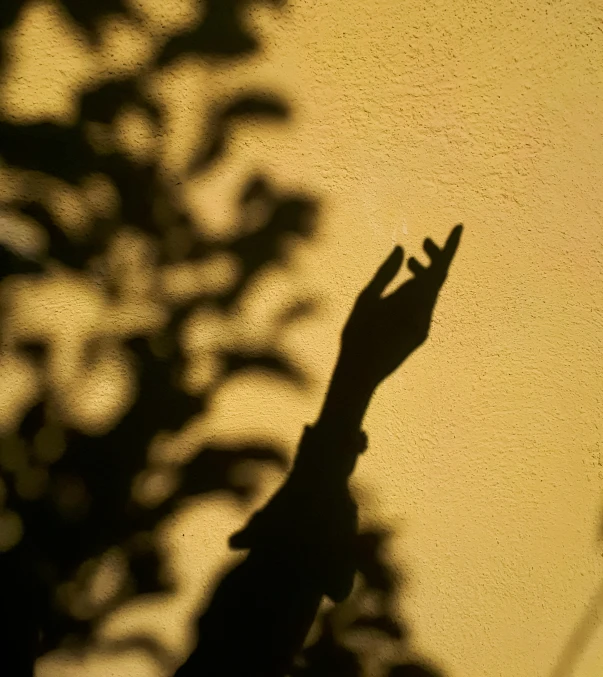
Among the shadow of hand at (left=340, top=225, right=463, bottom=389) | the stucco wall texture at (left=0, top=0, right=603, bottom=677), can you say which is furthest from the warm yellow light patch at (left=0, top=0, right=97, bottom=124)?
the shadow of hand at (left=340, top=225, right=463, bottom=389)

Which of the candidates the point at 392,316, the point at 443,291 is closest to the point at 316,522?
the point at 392,316

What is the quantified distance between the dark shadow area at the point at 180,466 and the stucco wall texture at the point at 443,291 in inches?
1.6

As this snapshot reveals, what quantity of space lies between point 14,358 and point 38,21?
3.12 feet

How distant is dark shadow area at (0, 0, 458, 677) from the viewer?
1.35m

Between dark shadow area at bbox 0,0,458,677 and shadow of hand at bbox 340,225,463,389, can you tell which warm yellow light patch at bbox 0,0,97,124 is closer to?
dark shadow area at bbox 0,0,458,677

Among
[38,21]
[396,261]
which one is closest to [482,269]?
[396,261]

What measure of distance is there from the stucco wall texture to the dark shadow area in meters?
0.04

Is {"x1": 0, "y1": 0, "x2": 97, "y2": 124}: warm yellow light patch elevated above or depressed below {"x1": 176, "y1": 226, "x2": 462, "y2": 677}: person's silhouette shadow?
above

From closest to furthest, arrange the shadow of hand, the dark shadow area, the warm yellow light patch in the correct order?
the warm yellow light patch < the dark shadow area < the shadow of hand

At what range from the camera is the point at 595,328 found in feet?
5.24

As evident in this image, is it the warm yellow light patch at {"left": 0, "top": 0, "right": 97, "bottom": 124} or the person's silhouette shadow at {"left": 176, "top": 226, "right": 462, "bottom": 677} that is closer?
the warm yellow light patch at {"left": 0, "top": 0, "right": 97, "bottom": 124}

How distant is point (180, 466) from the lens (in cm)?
168

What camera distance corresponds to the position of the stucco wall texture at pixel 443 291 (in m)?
1.30

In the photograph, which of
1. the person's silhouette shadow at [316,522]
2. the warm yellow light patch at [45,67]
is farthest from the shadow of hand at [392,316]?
the warm yellow light patch at [45,67]
